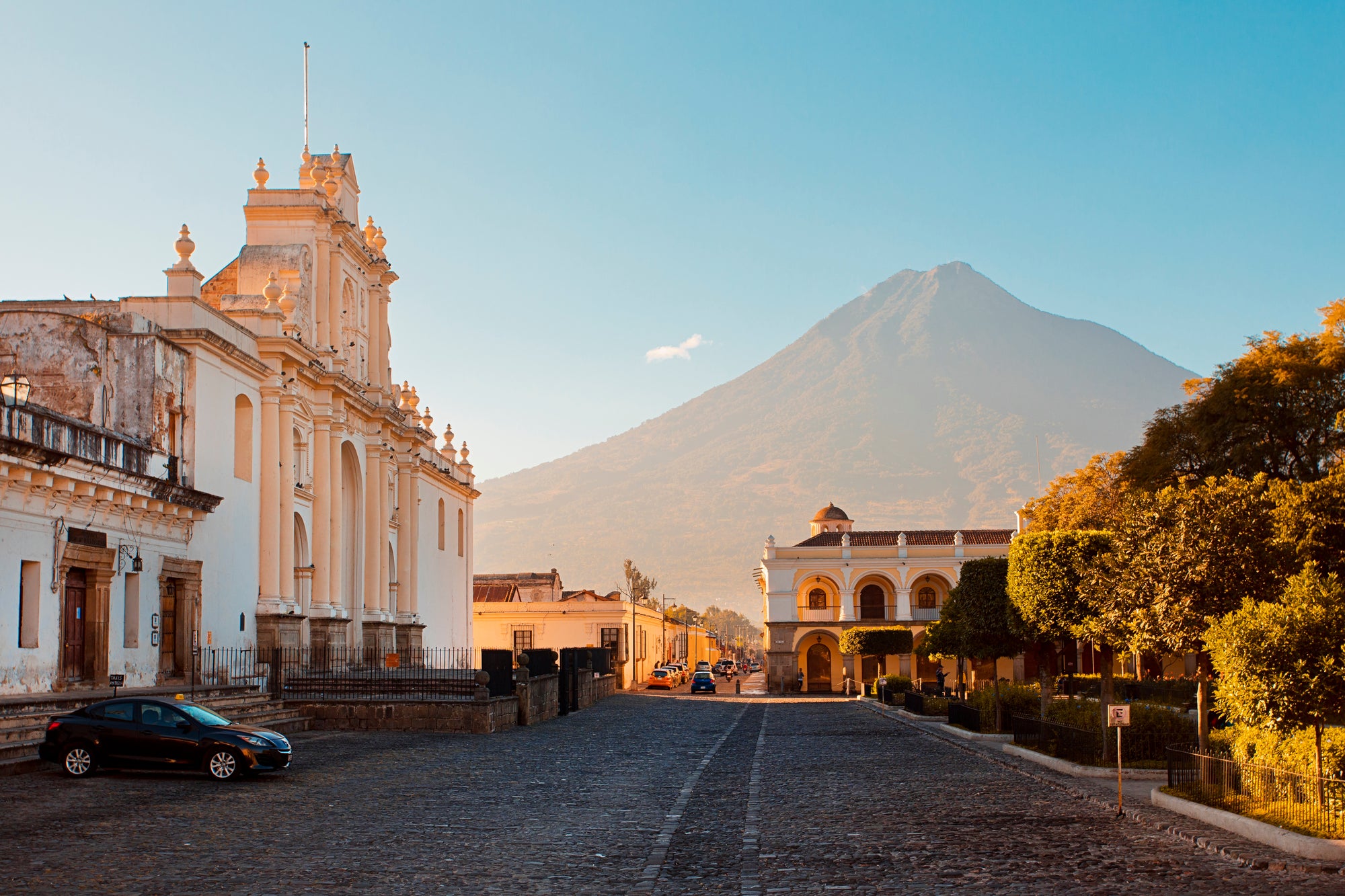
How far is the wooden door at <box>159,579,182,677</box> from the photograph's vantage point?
2739 centimetres

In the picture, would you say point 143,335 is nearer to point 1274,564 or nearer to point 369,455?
point 369,455

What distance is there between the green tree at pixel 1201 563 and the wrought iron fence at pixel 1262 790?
0.72 metres

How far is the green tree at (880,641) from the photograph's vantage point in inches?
2431

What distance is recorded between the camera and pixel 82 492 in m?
23.4

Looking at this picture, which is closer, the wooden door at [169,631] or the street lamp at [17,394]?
the street lamp at [17,394]

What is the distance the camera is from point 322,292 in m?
40.0

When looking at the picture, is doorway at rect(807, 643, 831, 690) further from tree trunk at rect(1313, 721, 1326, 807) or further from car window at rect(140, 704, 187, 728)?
tree trunk at rect(1313, 721, 1326, 807)

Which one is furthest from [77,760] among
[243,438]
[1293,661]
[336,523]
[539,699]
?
[336,523]

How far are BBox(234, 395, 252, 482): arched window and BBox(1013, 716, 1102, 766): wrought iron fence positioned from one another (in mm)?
19655

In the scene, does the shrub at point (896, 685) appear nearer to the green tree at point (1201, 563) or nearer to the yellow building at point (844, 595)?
the yellow building at point (844, 595)

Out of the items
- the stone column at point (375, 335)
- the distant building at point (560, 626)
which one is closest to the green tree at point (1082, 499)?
the distant building at point (560, 626)

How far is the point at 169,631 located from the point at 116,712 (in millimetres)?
10655

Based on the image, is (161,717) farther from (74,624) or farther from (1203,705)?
(1203,705)

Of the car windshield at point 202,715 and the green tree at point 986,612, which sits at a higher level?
the green tree at point 986,612
